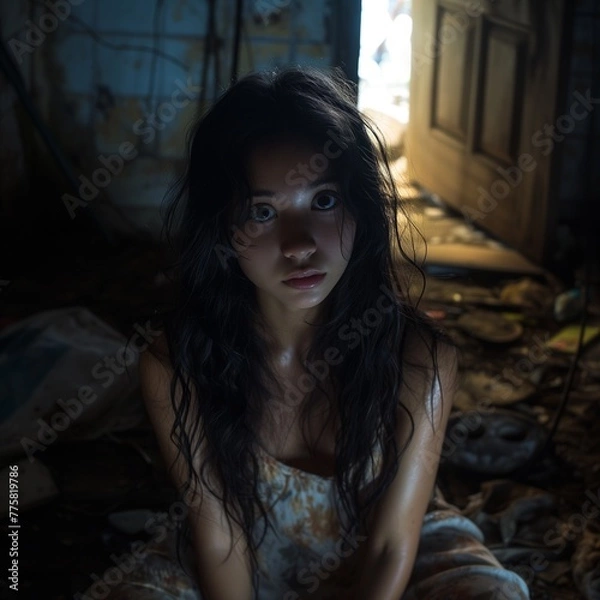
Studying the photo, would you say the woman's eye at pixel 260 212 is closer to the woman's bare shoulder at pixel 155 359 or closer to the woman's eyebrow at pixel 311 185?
the woman's eyebrow at pixel 311 185

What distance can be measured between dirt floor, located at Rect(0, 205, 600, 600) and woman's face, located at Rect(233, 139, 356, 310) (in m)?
1.14

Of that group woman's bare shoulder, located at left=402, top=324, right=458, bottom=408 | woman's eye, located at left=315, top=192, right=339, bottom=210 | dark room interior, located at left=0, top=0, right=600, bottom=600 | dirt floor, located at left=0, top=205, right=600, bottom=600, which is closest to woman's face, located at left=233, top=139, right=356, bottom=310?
woman's eye, located at left=315, top=192, right=339, bottom=210

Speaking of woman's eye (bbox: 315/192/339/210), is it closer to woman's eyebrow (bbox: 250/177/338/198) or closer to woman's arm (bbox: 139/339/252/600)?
woman's eyebrow (bbox: 250/177/338/198)

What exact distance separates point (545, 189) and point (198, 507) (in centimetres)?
292

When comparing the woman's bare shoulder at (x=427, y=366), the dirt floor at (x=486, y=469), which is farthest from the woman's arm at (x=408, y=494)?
the dirt floor at (x=486, y=469)

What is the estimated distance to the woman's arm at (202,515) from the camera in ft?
5.92

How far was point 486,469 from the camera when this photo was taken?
9.36ft

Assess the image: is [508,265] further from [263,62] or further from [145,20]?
[145,20]

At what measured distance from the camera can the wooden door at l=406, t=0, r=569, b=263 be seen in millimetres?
4270

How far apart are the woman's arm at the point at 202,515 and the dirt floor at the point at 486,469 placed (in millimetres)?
708

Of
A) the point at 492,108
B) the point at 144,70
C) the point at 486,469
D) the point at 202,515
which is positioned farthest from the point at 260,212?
the point at 492,108

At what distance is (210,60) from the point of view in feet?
14.6

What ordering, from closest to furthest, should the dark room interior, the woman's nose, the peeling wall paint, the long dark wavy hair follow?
the woman's nose, the long dark wavy hair, the dark room interior, the peeling wall paint

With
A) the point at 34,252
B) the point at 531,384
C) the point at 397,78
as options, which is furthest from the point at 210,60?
the point at 397,78
